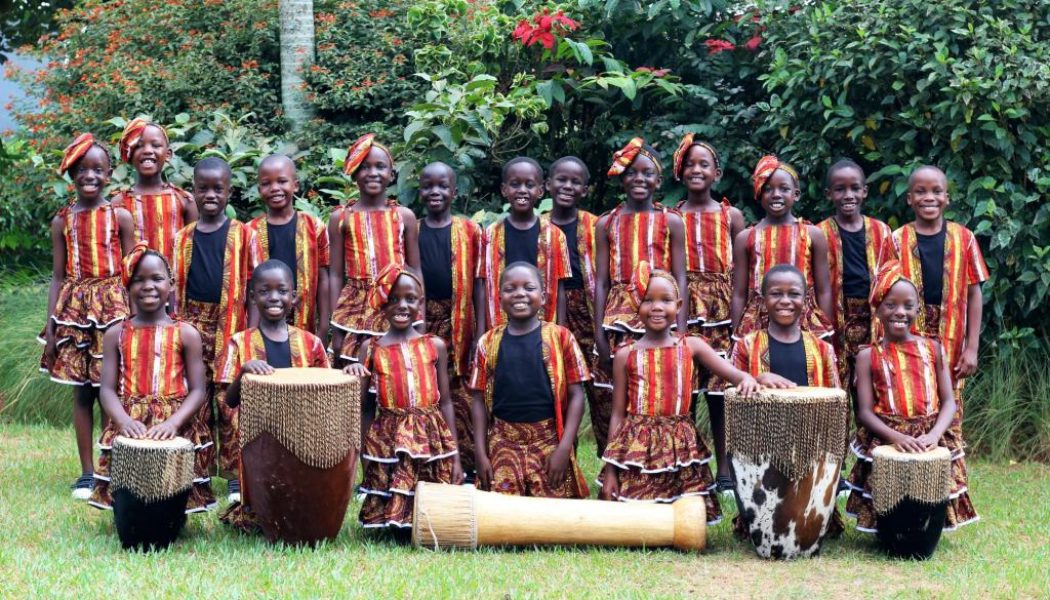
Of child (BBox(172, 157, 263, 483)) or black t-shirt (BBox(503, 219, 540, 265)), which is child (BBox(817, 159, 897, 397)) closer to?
black t-shirt (BBox(503, 219, 540, 265))

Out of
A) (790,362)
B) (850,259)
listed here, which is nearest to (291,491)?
(790,362)

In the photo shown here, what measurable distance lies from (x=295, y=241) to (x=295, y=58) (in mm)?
3513

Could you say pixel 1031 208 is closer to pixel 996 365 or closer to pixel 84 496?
pixel 996 365

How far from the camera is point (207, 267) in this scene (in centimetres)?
639

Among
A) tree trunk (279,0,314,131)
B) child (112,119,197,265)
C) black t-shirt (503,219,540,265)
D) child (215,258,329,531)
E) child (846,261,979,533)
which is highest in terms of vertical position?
tree trunk (279,0,314,131)

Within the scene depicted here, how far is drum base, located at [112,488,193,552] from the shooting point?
531 cm

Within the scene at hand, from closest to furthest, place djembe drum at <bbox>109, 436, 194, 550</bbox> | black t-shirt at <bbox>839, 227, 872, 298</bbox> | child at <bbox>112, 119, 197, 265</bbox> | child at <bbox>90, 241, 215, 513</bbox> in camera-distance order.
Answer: djembe drum at <bbox>109, 436, 194, 550</bbox> → child at <bbox>90, 241, 215, 513</bbox> → black t-shirt at <bbox>839, 227, 872, 298</bbox> → child at <bbox>112, 119, 197, 265</bbox>

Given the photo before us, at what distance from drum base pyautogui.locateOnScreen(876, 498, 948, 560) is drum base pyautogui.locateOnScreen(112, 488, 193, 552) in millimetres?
3110

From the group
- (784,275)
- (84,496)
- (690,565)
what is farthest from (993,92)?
(84,496)

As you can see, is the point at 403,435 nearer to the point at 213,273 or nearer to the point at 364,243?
the point at 364,243

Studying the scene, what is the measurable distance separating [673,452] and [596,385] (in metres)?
0.91

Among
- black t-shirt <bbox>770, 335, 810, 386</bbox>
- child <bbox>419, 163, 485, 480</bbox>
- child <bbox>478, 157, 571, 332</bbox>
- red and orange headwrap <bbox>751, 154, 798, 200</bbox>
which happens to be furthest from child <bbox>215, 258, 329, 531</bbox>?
red and orange headwrap <bbox>751, 154, 798, 200</bbox>

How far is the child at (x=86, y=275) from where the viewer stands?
6586 mm

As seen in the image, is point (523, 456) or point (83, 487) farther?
→ point (83, 487)
